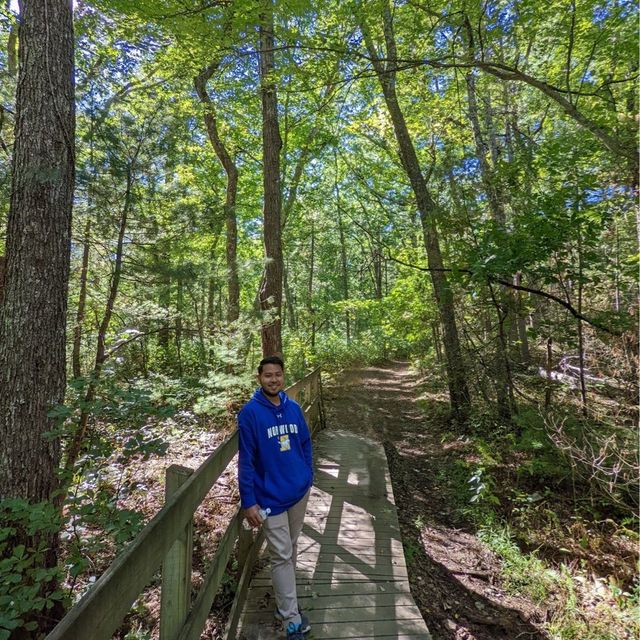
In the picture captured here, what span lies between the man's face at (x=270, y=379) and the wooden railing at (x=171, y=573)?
553 millimetres

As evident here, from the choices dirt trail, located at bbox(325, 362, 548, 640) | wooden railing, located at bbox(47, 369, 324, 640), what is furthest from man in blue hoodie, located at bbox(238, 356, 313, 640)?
dirt trail, located at bbox(325, 362, 548, 640)

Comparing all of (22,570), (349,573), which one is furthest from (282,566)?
(22,570)

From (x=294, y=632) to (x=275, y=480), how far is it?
1.05 metres

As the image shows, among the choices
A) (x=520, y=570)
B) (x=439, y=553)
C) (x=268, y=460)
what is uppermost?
(x=268, y=460)

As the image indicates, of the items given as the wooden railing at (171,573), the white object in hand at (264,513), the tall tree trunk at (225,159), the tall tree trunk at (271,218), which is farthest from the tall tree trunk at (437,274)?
the white object in hand at (264,513)

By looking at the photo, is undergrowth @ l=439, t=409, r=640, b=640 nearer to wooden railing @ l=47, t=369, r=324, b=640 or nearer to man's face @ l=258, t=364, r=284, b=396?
wooden railing @ l=47, t=369, r=324, b=640

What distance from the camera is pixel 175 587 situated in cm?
211

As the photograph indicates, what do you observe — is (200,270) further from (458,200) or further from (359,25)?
(458,200)

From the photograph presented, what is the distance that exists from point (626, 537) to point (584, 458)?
1014 mm

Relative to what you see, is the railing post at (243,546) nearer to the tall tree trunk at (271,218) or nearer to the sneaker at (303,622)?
the sneaker at (303,622)

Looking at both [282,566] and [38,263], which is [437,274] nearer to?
[282,566]

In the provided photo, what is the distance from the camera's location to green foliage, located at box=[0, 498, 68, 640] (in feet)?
6.72

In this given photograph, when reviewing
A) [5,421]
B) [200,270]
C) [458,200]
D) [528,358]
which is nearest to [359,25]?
[458,200]

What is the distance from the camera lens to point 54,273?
3.63 m
